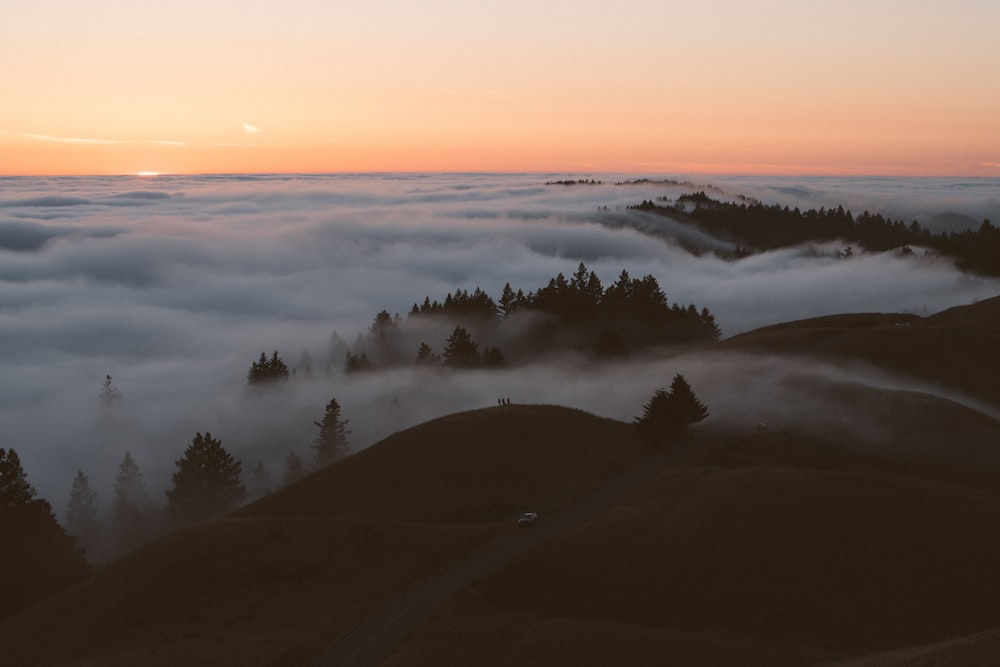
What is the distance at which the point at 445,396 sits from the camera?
481 ft

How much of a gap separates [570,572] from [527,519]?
1157 centimetres

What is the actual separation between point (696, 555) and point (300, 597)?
25961 millimetres

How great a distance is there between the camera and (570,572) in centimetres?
4869

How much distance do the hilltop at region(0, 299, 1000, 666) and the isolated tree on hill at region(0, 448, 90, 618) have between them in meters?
16.2

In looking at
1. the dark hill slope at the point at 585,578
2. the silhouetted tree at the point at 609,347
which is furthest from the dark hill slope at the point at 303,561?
the silhouetted tree at the point at 609,347

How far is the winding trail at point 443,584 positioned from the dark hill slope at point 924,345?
61.1m

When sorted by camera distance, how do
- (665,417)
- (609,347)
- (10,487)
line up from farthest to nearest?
(609,347) < (665,417) < (10,487)

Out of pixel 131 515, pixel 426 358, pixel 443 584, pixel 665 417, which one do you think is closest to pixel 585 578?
pixel 443 584

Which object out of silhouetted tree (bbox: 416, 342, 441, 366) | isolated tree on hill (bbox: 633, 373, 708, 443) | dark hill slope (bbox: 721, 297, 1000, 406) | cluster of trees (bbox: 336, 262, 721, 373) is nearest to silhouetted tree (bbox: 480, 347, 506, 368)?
cluster of trees (bbox: 336, 262, 721, 373)

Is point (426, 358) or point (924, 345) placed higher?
point (924, 345)

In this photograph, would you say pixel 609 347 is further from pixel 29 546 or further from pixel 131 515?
pixel 29 546

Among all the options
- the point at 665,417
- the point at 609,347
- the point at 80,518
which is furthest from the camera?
the point at 609,347

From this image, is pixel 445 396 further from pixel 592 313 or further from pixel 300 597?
pixel 300 597

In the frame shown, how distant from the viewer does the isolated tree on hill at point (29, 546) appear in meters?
69.9
